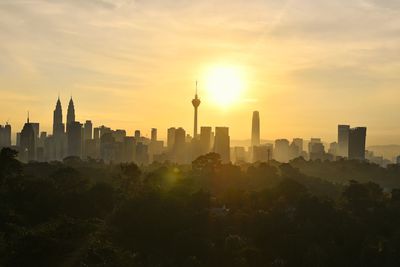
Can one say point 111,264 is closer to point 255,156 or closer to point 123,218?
point 123,218

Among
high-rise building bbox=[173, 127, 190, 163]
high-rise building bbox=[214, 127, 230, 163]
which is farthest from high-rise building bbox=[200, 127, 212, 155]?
high-rise building bbox=[214, 127, 230, 163]

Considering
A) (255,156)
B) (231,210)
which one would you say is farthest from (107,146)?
(231,210)

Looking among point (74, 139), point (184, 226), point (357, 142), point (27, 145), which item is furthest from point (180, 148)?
point (184, 226)

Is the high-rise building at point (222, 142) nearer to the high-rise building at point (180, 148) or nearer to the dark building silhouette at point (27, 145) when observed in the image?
the high-rise building at point (180, 148)

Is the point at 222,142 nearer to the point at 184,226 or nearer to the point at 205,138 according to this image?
the point at 205,138

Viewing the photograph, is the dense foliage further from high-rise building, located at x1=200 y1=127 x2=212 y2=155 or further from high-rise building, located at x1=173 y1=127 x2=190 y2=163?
high-rise building, located at x1=173 y1=127 x2=190 y2=163

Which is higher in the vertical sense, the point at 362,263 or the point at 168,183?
the point at 168,183
